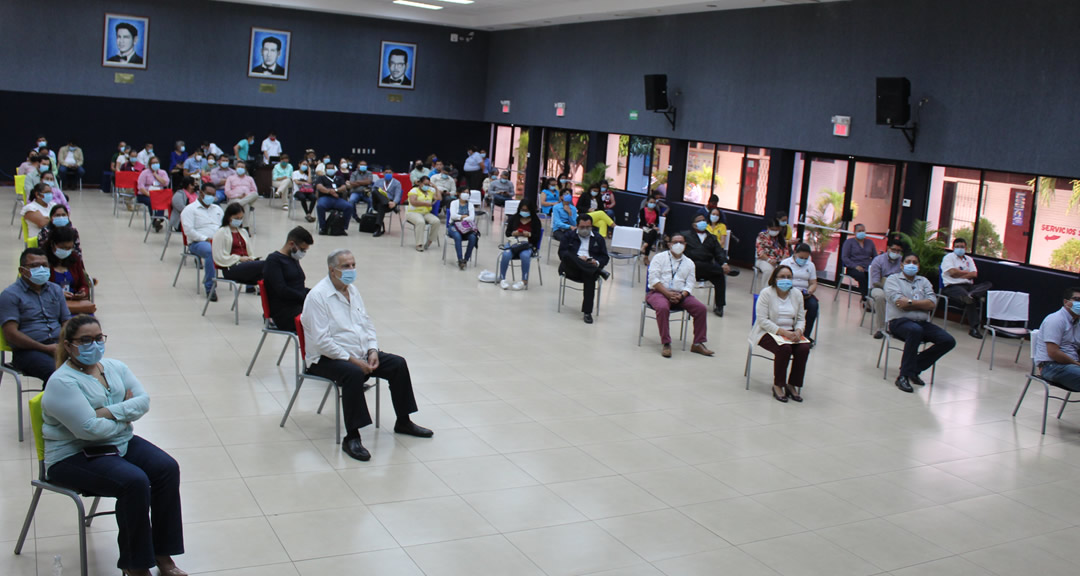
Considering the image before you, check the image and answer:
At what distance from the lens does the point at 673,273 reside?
33.9 ft

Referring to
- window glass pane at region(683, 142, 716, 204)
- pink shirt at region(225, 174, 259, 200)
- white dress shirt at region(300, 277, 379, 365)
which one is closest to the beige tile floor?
white dress shirt at region(300, 277, 379, 365)

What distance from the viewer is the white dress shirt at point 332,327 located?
20.9ft

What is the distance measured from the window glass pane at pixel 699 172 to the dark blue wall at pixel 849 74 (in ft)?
1.35

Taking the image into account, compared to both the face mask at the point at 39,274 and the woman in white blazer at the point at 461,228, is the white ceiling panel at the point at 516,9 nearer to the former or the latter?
the woman in white blazer at the point at 461,228

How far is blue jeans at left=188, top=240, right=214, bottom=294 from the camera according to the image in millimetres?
10750

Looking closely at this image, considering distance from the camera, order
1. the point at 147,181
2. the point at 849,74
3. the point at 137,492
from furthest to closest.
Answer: the point at 147,181 → the point at 849,74 → the point at 137,492

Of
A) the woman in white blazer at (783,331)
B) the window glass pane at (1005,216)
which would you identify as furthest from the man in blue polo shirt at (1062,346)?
the window glass pane at (1005,216)

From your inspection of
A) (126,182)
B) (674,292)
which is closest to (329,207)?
(126,182)

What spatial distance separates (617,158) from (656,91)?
3.06 metres

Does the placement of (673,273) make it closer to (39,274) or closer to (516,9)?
(39,274)

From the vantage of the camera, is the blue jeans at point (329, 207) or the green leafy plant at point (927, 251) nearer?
the green leafy plant at point (927, 251)

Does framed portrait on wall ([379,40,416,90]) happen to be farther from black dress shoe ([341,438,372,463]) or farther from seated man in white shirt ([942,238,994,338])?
black dress shoe ([341,438,372,463])

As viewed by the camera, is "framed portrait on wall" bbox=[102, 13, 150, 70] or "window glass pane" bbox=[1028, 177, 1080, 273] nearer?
"window glass pane" bbox=[1028, 177, 1080, 273]

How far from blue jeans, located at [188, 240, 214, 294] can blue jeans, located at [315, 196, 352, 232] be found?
5.87 metres
